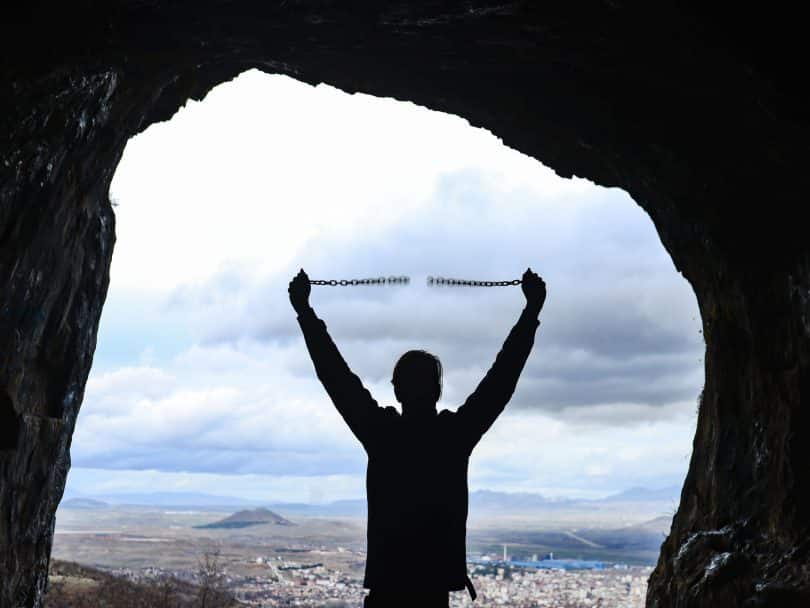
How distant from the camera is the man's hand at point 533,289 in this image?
18.7ft

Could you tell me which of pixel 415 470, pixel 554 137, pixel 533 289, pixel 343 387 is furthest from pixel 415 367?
pixel 554 137

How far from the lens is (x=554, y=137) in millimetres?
12055

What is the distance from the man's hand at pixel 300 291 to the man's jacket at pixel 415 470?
232 mm

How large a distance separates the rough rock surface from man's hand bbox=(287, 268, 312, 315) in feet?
9.84

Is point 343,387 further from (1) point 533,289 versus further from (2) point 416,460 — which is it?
(1) point 533,289

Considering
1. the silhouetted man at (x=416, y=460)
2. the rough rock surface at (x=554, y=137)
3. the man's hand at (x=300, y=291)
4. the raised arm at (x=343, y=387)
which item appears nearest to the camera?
the silhouetted man at (x=416, y=460)

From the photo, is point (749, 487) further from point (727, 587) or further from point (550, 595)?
point (550, 595)

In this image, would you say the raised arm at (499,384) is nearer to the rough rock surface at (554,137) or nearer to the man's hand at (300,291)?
the man's hand at (300,291)

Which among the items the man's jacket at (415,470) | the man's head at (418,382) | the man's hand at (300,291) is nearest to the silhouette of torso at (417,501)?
the man's jacket at (415,470)

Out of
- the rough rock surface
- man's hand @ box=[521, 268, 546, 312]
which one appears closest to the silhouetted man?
man's hand @ box=[521, 268, 546, 312]

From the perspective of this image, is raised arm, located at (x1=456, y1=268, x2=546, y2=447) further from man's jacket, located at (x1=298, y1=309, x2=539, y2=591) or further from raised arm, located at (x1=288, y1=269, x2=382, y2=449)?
raised arm, located at (x1=288, y1=269, x2=382, y2=449)

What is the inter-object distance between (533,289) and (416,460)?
1395mm

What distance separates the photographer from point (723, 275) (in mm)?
10461

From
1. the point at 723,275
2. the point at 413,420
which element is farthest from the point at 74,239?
the point at 723,275
